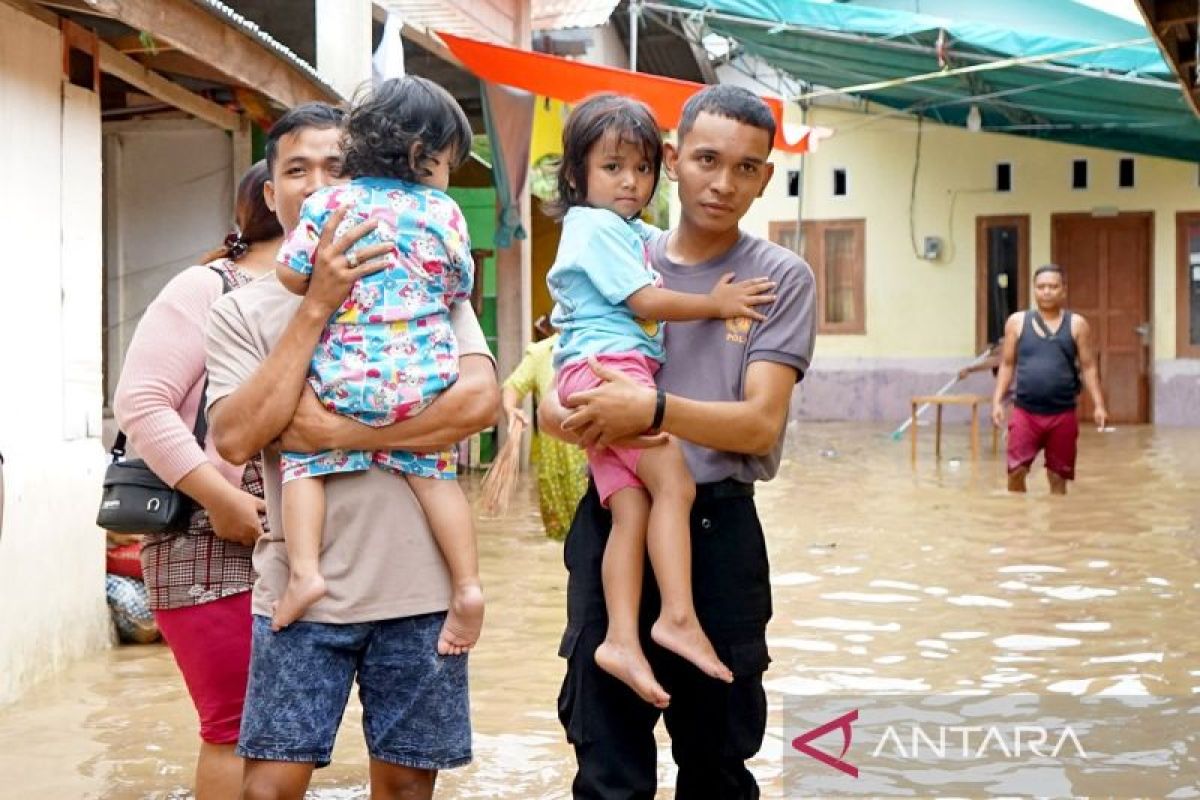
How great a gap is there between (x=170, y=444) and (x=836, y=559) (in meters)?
6.34

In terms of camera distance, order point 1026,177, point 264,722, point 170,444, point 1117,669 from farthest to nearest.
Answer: point 1026,177
point 1117,669
point 170,444
point 264,722

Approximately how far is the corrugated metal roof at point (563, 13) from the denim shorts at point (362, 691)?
10752 mm

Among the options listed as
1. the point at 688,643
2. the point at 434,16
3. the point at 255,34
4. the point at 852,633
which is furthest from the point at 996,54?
the point at 688,643

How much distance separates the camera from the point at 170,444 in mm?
3379

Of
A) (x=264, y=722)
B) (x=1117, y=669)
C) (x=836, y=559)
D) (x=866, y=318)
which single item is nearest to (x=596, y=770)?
(x=264, y=722)

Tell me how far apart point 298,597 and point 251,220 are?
43.7 inches

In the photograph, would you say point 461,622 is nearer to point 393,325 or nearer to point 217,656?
point 393,325

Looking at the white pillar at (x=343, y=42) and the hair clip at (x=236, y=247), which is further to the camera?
the white pillar at (x=343, y=42)

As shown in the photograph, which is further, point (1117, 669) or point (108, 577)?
point (108, 577)

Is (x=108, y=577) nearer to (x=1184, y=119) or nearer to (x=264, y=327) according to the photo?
(x=264, y=327)

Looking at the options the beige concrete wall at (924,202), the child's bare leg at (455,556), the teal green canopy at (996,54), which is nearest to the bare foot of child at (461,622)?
the child's bare leg at (455,556)

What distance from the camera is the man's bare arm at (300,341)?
2.88m

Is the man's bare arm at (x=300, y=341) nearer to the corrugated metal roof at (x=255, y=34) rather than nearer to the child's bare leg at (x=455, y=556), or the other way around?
the child's bare leg at (x=455, y=556)

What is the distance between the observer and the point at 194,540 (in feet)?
11.3
